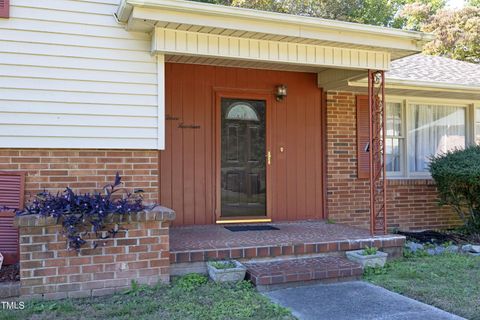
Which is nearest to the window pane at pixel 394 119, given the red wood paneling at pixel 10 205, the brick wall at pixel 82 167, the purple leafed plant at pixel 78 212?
the brick wall at pixel 82 167

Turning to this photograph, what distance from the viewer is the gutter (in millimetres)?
4503

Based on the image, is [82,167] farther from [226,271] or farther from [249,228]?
[249,228]

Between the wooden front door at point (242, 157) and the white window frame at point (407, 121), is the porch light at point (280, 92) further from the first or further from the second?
the white window frame at point (407, 121)

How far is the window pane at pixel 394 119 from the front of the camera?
812 centimetres

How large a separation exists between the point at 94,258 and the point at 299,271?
208 cm

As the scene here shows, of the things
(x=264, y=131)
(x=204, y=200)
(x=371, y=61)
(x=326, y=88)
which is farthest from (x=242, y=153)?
(x=371, y=61)

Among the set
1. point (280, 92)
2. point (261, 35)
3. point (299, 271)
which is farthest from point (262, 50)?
point (299, 271)

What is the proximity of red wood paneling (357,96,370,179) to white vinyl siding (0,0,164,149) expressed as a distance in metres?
3.84

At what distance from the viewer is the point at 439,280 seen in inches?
188

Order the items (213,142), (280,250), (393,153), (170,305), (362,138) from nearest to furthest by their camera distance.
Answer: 1. (170,305)
2. (280,250)
3. (213,142)
4. (362,138)
5. (393,153)

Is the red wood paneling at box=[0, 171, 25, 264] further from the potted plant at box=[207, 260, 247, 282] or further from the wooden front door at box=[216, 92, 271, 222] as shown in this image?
the wooden front door at box=[216, 92, 271, 222]

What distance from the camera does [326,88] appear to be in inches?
284

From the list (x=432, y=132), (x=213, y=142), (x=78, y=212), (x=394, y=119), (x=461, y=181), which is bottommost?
(x=78, y=212)

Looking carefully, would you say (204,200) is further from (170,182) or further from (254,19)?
(254,19)
